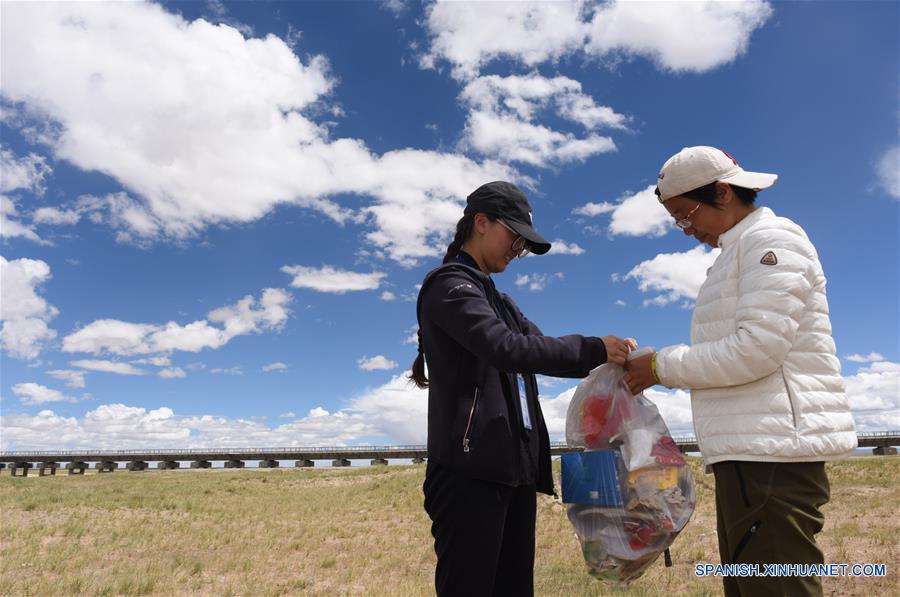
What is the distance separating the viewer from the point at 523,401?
2.60m

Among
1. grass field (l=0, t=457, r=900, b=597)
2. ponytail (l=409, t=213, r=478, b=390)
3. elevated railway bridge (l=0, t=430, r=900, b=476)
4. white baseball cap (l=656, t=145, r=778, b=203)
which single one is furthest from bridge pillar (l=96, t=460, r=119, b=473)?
white baseball cap (l=656, t=145, r=778, b=203)

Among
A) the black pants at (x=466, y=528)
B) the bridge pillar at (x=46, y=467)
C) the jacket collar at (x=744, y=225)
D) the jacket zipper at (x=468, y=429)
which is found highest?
the jacket collar at (x=744, y=225)

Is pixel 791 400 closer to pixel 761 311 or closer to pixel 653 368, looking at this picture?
pixel 761 311

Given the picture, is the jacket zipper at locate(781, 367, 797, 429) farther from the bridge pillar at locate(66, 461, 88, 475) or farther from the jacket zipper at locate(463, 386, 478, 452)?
the bridge pillar at locate(66, 461, 88, 475)

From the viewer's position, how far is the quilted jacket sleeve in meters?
2.01

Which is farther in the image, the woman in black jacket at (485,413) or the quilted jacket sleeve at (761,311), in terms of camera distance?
the woman in black jacket at (485,413)

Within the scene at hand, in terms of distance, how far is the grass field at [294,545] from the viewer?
7.80 m

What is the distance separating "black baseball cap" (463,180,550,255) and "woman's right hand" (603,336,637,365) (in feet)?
1.67

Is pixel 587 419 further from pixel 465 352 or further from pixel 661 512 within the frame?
pixel 465 352

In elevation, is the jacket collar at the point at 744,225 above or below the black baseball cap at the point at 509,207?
below

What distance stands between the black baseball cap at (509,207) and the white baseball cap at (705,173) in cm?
58

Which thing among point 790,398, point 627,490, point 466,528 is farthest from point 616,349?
point 466,528

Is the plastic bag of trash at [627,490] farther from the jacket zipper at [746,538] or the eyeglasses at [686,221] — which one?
the eyeglasses at [686,221]

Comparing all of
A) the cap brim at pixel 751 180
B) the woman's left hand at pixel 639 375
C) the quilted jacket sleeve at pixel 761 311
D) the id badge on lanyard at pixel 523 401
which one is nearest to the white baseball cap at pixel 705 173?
the cap brim at pixel 751 180
